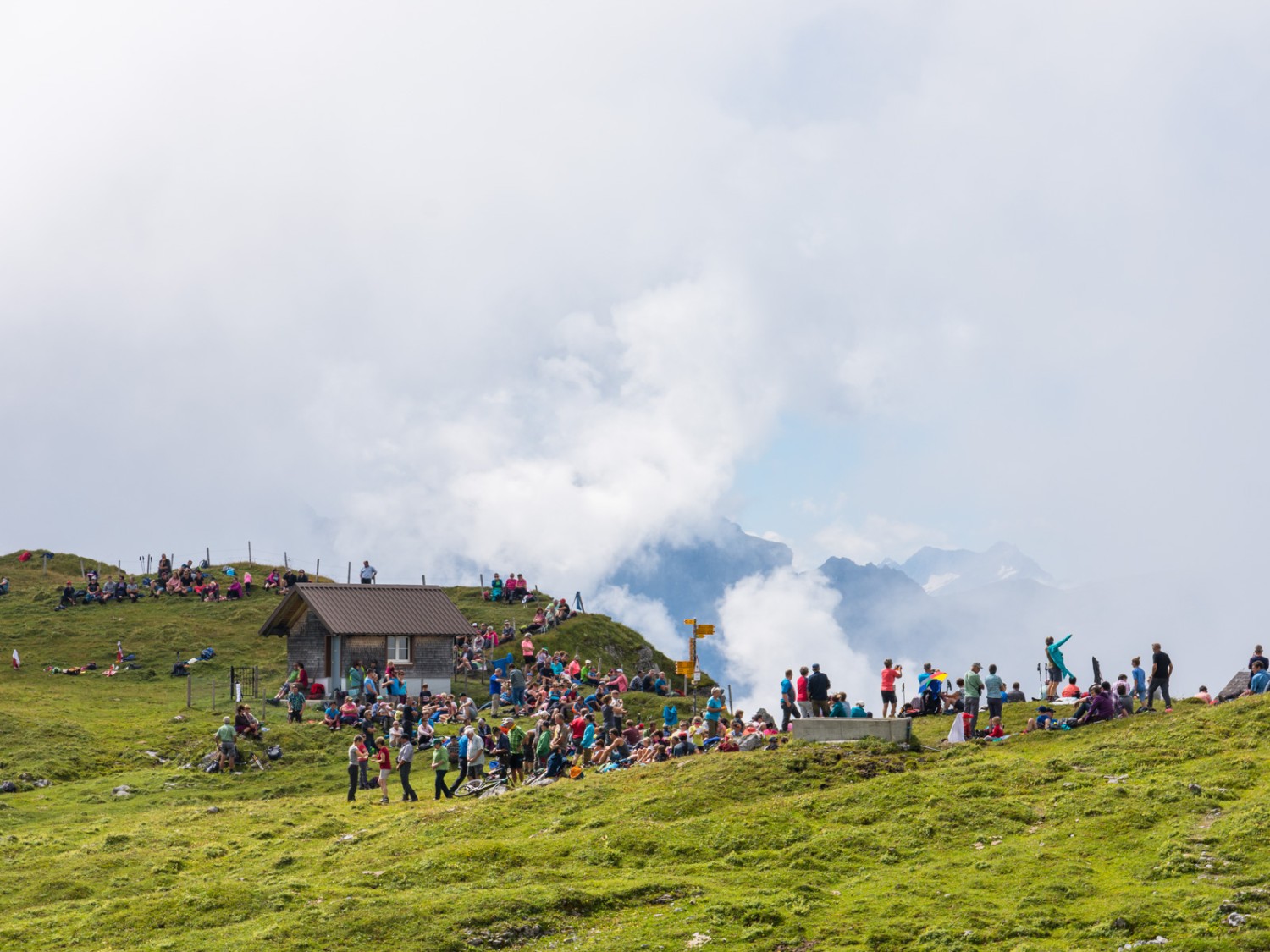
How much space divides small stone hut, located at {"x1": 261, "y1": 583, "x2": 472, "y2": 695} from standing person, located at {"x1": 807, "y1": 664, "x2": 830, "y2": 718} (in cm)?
3034

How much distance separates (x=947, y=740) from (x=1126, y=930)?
15.4m

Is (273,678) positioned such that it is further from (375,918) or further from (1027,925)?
(1027,925)

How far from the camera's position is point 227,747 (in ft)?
162

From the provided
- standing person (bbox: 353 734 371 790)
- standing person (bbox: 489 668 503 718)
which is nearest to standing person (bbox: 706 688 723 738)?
standing person (bbox: 353 734 371 790)

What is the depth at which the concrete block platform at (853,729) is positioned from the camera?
37.6 meters

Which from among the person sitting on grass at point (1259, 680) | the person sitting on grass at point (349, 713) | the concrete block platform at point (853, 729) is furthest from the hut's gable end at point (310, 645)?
the person sitting on grass at point (1259, 680)

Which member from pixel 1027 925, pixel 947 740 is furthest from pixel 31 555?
pixel 1027 925

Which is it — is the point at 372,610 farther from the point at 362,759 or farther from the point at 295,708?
the point at 362,759

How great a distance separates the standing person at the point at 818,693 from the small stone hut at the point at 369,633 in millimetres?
30338

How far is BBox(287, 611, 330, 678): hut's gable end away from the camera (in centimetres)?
6625

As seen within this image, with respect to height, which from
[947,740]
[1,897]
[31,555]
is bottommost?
[1,897]

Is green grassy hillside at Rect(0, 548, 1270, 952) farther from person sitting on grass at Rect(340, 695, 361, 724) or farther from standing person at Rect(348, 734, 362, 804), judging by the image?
person sitting on grass at Rect(340, 695, 361, 724)

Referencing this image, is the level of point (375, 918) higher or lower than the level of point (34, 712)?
lower

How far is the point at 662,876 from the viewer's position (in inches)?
1112
